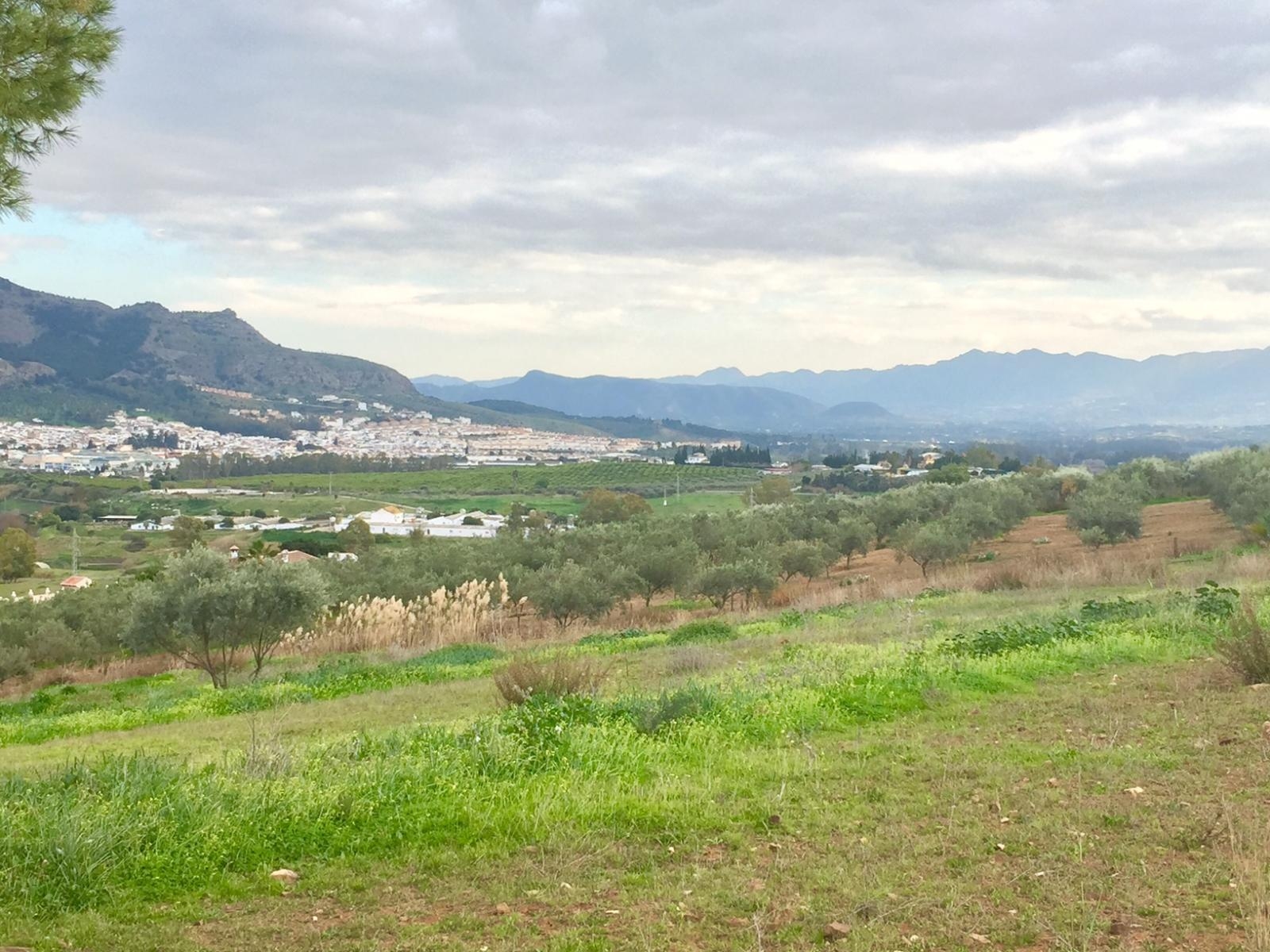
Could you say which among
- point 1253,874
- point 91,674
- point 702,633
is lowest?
point 91,674

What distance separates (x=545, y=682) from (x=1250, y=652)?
20.0 ft

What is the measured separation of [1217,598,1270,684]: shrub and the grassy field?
212 mm

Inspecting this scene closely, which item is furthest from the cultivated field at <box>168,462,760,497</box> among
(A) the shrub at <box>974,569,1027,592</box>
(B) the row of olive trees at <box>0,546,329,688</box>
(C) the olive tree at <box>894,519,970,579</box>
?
(B) the row of olive trees at <box>0,546,329,688</box>

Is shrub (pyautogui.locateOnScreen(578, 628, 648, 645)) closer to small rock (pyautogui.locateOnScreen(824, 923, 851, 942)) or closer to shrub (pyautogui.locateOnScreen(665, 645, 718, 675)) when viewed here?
shrub (pyautogui.locateOnScreen(665, 645, 718, 675))

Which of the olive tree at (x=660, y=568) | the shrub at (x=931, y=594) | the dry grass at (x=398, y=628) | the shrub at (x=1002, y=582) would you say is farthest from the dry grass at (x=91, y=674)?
the shrub at (x=1002, y=582)

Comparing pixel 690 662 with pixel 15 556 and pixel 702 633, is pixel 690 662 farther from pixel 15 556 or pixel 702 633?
pixel 15 556

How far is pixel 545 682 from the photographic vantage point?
8.66 metres

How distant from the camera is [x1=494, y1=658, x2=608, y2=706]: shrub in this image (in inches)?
337

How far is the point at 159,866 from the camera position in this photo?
15.2 ft

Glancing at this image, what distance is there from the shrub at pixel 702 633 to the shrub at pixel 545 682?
7541 mm

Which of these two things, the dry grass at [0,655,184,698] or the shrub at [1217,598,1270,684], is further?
the dry grass at [0,655,184,698]

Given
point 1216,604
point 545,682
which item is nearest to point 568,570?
point 1216,604

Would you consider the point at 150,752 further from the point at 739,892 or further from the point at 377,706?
the point at 739,892

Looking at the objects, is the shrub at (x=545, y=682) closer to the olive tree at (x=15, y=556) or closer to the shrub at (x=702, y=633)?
the shrub at (x=702, y=633)
